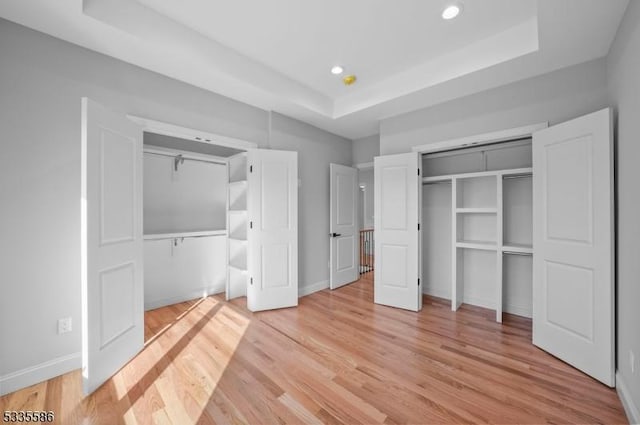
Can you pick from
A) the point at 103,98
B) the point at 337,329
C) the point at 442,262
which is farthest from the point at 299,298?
the point at 103,98

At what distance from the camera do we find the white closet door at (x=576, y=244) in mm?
2049

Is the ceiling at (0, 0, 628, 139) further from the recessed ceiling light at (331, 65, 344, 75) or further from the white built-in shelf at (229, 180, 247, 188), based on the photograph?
the white built-in shelf at (229, 180, 247, 188)

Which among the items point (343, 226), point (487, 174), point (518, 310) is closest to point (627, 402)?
point (518, 310)

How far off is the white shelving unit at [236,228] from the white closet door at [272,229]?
55cm

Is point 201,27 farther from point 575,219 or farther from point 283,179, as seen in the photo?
point 575,219

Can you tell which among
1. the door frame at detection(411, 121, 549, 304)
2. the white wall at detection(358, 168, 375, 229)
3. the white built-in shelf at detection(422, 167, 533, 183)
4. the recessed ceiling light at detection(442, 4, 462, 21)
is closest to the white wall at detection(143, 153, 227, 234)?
the door frame at detection(411, 121, 549, 304)

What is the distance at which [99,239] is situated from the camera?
2025 mm

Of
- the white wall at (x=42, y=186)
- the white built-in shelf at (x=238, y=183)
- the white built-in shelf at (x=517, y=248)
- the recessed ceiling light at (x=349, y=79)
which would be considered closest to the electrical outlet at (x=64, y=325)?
the white wall at (x=42, y=186)

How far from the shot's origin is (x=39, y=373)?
Answer: 2053mm

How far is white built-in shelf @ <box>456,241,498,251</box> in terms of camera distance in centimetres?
323

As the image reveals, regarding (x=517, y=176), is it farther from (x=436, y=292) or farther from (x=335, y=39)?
(x=335, y=39)

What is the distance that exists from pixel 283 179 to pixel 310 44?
1654 millimetres

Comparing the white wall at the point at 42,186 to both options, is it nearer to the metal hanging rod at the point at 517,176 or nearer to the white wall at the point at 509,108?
the white wall at the point at 509,108

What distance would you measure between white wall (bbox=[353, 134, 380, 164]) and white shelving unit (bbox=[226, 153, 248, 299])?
2296 mm
